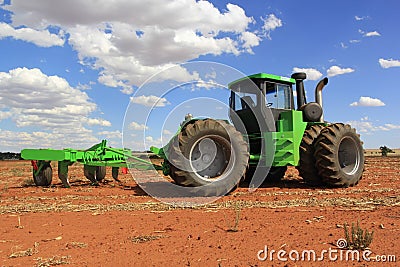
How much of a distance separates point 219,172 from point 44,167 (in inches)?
213

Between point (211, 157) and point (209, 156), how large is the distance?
0.05 m

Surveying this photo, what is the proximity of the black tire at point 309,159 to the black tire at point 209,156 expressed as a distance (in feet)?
6.95

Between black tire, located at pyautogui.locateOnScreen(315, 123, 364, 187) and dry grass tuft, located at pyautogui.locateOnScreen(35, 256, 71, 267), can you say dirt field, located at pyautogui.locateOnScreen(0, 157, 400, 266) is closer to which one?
dry grass tuft, located at pyautogui.locateOnScreen(35, 256, 71, 267)

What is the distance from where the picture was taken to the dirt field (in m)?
3.99

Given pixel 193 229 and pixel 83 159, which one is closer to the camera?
pixel 193 229

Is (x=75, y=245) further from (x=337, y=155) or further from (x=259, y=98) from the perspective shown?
(x=337, y=155)

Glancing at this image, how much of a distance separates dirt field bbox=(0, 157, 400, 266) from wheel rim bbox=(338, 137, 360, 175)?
5.90 ft

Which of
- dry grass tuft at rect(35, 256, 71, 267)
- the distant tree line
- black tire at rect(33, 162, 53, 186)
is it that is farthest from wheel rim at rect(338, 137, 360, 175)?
the distant tree line

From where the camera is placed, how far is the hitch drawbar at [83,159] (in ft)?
32.3

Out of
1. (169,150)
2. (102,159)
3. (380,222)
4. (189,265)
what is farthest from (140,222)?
(102,159)

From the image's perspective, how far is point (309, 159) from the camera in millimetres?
9680

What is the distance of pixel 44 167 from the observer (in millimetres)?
10781

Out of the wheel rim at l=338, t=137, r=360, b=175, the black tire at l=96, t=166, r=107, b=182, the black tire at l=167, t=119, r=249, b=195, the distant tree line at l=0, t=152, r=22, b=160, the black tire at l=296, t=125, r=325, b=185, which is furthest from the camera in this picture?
the distant tree line at l=0, t=152, r=22, b=160

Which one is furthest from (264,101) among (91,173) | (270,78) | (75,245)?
(75,245)
